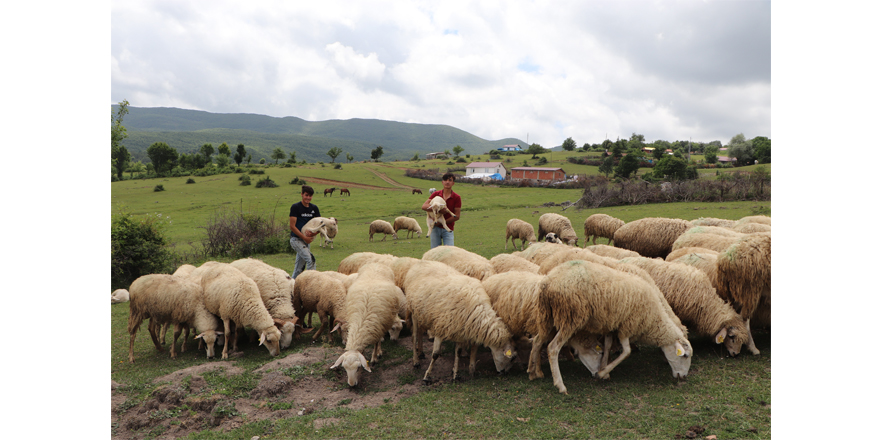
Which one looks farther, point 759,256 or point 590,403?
point 759,256

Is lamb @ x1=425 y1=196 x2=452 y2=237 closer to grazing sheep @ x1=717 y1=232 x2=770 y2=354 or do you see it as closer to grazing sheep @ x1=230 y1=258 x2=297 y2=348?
grazing sheep @ x1=230 y1=258 x2=297 y2=348

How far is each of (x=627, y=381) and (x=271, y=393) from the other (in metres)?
4.63

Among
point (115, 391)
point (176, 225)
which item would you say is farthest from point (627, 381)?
point (176, 225)

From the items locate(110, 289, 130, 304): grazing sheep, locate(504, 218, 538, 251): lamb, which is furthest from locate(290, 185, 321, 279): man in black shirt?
locate(504, 218, 538, 251): lamb

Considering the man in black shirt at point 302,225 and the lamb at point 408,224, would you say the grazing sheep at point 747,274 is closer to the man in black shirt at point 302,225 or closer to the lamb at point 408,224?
the man in black shirt at point 302,225

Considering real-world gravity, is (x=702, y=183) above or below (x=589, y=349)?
above

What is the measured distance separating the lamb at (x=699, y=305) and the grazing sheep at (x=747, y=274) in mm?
169

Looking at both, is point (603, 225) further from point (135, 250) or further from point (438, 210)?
point (135, 250)

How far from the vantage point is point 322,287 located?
8336 millimetres

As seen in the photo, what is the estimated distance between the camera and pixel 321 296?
8211 millimetres

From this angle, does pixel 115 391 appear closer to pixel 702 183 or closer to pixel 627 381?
pixel 627 381

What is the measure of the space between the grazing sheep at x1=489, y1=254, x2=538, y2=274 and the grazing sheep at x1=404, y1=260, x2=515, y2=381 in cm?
141

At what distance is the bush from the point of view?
1346 centimetres

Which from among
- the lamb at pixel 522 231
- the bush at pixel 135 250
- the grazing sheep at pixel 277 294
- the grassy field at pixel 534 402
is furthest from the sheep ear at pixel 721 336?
the bush at pixel 135 250
